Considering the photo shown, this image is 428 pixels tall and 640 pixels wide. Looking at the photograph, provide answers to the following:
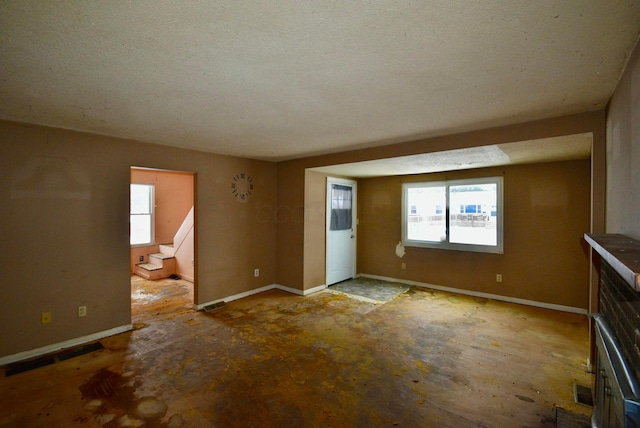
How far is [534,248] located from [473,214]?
3.23ft

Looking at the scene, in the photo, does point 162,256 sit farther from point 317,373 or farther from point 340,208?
point 317,373

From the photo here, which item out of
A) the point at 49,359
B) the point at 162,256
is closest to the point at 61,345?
the point at 49,359

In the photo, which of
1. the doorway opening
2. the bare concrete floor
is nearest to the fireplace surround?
the bare concrete floor

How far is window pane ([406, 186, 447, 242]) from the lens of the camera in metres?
5.23

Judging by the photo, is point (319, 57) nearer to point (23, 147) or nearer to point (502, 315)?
point (23, 147)

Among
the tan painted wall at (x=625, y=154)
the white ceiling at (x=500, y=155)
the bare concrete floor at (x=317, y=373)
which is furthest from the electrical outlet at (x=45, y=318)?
the tan painted wall at (x=625, y=154)

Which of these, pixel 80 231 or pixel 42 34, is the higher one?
pixel 42 34

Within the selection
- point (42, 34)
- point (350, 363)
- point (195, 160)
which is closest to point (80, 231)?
point (195, 160)

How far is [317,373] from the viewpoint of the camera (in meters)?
2.60

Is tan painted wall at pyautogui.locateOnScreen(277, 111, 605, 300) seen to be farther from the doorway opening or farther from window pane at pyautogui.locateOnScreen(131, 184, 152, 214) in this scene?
window pane at pyautogui.locateOnScreen(131, 184, 152, 214)

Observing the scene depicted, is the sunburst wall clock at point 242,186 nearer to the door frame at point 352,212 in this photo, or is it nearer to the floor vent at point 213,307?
the door frame at point 352,212

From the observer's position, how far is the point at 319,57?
163 cm

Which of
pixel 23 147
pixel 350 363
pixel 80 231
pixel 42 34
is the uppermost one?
pixel 42 34

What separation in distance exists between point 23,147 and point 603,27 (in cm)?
458
